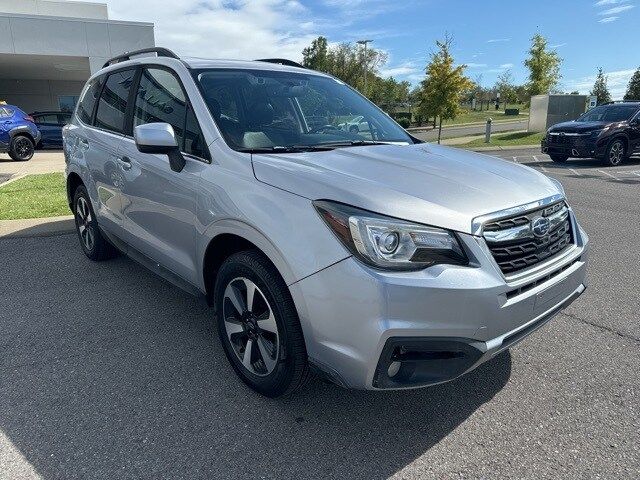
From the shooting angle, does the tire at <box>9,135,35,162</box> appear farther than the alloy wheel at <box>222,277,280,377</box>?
Yes

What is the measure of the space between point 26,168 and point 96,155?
11.7 meters

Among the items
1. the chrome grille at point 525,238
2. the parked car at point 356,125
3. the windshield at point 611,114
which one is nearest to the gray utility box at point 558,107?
the windshield at point 611,114

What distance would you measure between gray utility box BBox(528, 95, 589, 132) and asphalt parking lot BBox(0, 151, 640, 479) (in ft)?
79.5

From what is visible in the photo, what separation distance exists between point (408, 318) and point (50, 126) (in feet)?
72.3

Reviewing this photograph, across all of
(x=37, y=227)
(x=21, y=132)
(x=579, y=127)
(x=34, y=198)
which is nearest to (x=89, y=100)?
(x=37, y=227)

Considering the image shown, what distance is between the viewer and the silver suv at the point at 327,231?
2023mm

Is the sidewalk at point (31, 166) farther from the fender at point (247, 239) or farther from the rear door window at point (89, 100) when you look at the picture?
the fender at point (247, 239)

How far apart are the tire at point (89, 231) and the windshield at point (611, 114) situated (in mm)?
14509

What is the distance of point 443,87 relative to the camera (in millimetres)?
25312

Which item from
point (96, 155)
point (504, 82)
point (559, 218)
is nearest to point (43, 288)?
point (96, 155)

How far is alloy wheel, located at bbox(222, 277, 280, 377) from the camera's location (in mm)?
2479

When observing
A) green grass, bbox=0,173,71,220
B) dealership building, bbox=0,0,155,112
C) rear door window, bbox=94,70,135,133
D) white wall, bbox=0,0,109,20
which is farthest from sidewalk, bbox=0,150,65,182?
white wall, bbox=0,0,109,20

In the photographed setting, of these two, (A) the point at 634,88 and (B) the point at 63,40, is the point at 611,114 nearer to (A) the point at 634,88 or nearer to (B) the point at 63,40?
(B) the point at 63,40

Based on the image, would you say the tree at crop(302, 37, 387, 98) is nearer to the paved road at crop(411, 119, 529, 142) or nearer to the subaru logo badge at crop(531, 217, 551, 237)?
the paved road at crop(411, 119, 529, 142)
